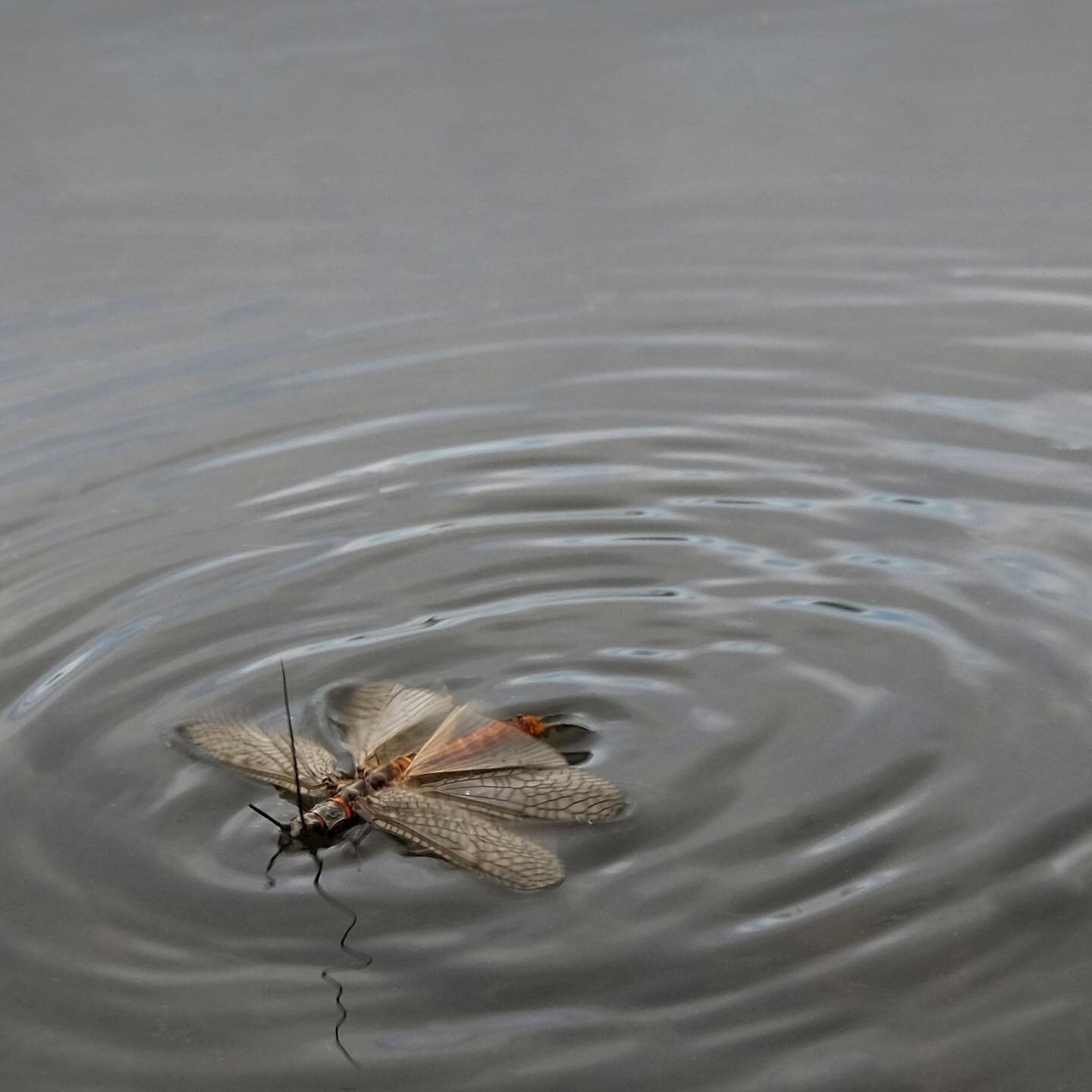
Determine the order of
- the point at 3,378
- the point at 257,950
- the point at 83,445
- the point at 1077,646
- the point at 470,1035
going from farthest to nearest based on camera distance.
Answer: the point at 3,378
the point at 83,445
the point at 1077,646
the point at 257,950
the point at 470,1035

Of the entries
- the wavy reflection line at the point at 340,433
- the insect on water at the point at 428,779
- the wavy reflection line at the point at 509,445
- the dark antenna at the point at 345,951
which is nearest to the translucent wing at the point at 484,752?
the insect on water at the point at 428,779

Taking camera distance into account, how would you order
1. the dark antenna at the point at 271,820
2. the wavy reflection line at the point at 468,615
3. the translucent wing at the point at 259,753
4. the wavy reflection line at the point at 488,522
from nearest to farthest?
1. the dark antenna at the point at 271,820
2. the translucent wing at the point at 259,753
3. the wavy reflection line at the point at 468,615
4. the wavy reflection line at the point at 488,522

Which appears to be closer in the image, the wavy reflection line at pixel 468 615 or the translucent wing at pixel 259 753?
the translucent wing at pixel 259 753

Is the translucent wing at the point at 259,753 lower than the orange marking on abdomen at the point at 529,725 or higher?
lower

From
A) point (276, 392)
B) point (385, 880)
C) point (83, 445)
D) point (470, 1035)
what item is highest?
point (276, 392)

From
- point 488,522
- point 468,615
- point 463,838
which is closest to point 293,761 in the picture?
point 463,838

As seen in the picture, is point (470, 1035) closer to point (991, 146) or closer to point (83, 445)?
point (83, 445)

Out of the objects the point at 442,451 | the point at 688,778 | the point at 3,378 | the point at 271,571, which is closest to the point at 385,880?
the point at 688,778

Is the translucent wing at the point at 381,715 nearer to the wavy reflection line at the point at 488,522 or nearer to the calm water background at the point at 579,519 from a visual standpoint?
the calm water background at the point at 579,519

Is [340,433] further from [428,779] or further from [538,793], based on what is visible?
Result: [538,793]
